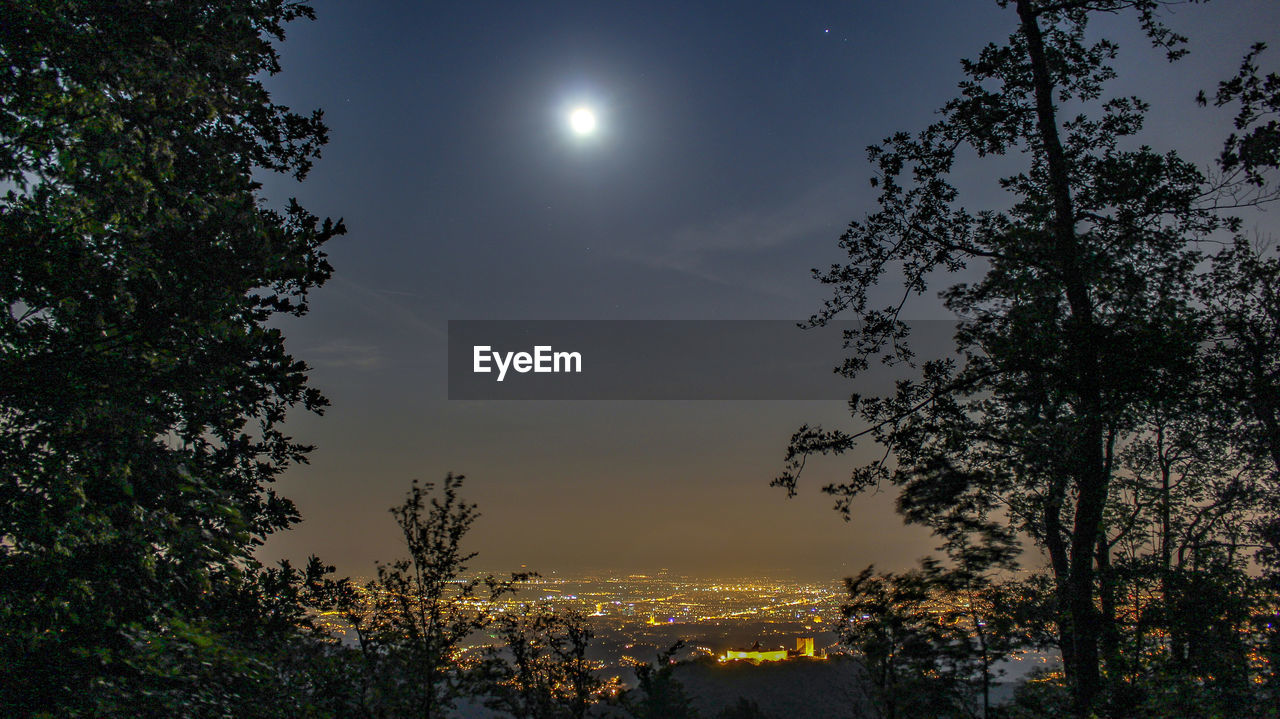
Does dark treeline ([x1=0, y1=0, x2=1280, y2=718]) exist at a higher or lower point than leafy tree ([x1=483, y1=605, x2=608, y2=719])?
higher

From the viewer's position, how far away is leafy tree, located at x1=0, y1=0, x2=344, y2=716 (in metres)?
6.47

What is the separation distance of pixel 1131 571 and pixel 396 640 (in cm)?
1433

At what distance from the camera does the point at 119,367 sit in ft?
23.0

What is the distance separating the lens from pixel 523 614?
18.3 m

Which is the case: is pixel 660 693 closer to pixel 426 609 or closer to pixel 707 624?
pixel 426 609

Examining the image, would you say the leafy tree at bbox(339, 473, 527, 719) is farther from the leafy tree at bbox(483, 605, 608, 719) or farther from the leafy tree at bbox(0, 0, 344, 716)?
the leafy tree at bbox(0, 0, 344, 716)

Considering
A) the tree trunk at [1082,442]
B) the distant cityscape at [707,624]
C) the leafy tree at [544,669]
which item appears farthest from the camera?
the distant cityscape at [707,624]

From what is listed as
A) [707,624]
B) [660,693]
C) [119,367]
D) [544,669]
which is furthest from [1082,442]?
[707,624]

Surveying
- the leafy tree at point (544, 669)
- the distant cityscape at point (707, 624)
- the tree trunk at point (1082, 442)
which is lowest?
the distant cityscape at point (707, 624)

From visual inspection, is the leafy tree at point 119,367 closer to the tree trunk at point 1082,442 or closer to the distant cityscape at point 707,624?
the tree trunk at point 1082,442

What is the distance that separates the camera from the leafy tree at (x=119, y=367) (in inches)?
255

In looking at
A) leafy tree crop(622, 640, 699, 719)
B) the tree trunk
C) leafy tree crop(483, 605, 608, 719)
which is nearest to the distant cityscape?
leafy tree crop(483, 605, 608, 719)

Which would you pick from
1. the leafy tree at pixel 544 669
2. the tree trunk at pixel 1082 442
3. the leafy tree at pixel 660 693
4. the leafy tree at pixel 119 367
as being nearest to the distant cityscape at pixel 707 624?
the leafy tree at pixel 544 669

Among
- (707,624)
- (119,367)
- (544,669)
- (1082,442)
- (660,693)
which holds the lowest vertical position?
(707,624)
